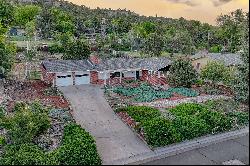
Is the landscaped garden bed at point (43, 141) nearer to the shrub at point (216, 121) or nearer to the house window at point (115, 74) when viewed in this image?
the shrub at point (216, 121)

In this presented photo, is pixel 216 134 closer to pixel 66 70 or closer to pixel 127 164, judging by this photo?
pixel 127 164

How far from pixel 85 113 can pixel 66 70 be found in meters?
12.5

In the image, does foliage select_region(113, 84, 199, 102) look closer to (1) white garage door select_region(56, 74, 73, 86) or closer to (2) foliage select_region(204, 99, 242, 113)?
(2) foliage select_region(204, 99, 242, 113)

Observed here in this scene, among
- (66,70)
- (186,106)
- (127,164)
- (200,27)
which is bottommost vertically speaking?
(127,164)

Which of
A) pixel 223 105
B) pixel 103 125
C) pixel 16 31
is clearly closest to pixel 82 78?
pixel 103 125

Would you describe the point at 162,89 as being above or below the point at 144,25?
below

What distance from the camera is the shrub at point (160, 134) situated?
99.8 feet

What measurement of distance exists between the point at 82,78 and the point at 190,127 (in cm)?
2192

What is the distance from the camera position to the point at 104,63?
5203 centimetres

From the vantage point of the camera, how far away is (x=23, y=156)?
25.6 metres

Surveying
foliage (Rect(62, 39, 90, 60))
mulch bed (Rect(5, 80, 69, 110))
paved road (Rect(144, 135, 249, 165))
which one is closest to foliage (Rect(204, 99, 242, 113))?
paved road (Rect(144, 135, 249, 165))

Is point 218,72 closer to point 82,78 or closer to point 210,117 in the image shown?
point 210,117

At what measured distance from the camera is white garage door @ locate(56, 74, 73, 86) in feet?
161

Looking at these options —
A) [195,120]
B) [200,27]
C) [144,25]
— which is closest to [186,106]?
[195,120]
